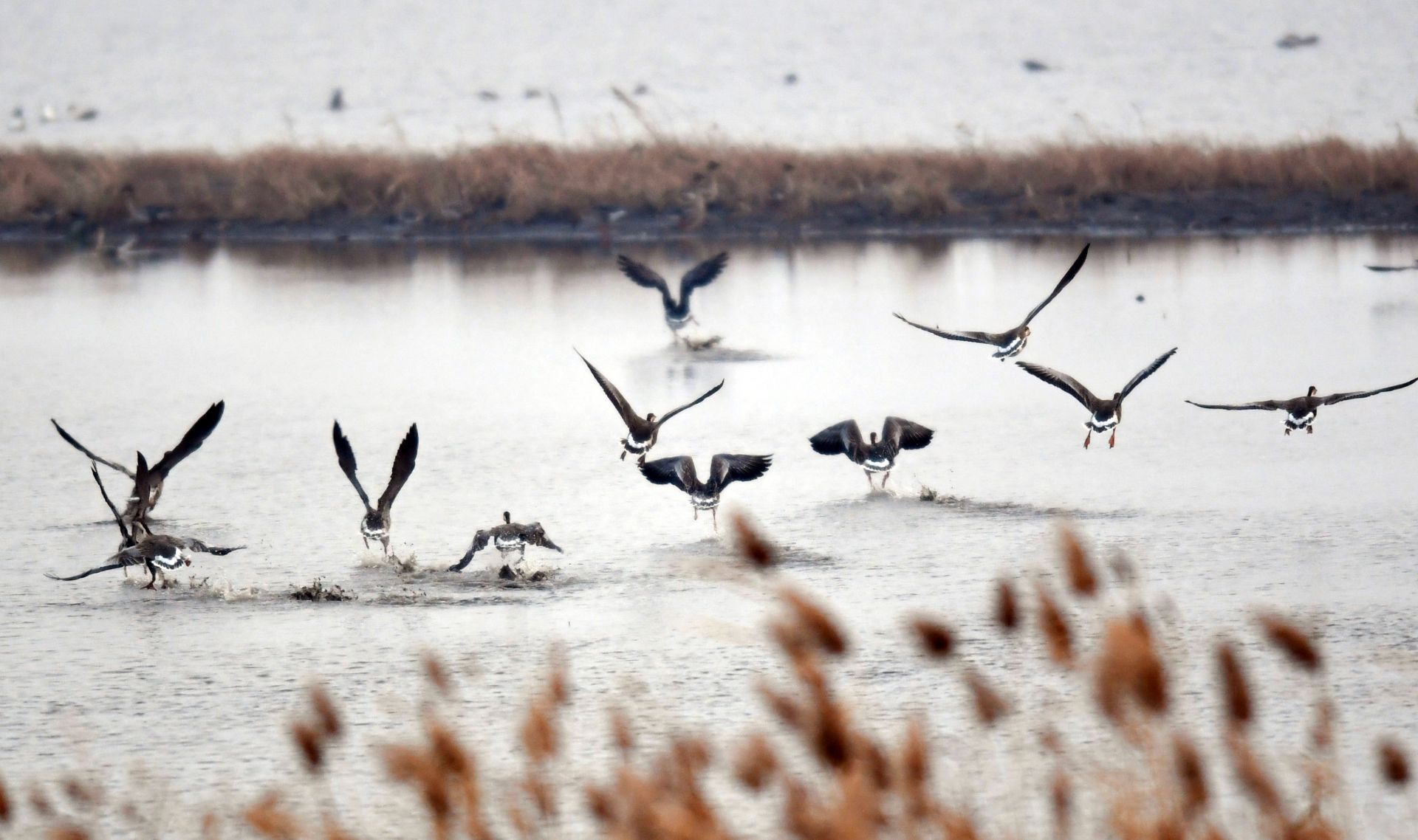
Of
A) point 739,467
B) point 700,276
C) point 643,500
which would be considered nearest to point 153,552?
point 739,467

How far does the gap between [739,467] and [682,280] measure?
7.78m

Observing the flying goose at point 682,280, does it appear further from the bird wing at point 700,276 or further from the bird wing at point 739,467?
the bird wing at point 739,467

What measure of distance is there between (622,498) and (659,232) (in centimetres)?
1976

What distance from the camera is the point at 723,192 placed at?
108 feet

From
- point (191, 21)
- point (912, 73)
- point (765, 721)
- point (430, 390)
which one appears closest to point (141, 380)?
point (430, 390)

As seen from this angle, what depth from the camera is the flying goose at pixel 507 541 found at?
1016cm

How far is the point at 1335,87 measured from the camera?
6650 centimetres

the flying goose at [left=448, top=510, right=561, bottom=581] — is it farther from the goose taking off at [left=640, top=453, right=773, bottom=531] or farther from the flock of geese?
the goose taking off at [left=640, top=453, right=773, bottom=531]

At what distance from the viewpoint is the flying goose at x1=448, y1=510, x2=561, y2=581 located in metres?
10.2

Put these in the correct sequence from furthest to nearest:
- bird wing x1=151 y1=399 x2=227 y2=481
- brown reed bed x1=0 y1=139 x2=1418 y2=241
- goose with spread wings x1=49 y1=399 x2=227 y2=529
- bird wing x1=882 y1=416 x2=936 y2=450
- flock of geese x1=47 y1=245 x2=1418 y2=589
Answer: brown reed bed x1=0 y1=139 x2=1418 y2=241 < bird wing x1=882 y1=416 x2=936 y2=450 < bird wing x1=151 y1=399 x2=227 y2=481 < goose with spread wings x1=49 y1=399 x2=227 y2=529 < flock of geese x1=47 y1=245 x2=1418 y2=589

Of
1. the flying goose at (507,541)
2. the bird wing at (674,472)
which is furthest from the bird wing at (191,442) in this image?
the bird wing at (674,472)

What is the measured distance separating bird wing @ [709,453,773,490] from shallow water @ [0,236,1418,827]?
1.26 ft

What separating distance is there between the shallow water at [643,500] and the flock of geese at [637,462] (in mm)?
219

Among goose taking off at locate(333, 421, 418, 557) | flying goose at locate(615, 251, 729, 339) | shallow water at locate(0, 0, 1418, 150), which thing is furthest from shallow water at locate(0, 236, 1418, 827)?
shallow water at locate(0, 0, 1418, 150)
